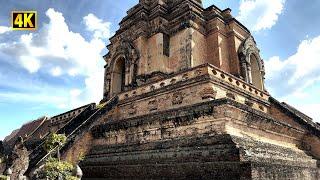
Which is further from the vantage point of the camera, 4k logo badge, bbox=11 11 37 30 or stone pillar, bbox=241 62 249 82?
stone pillar, bbox=241 62 249 82

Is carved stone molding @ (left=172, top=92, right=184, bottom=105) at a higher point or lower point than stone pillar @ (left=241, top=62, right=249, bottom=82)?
lower

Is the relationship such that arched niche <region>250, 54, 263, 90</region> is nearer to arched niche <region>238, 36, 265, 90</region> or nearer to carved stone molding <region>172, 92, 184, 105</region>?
arched niche <region>238, 36, 265, 90</region>

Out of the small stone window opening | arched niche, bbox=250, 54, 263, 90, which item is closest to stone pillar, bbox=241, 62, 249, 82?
arched niche, bbox=250, 54, 263, 90

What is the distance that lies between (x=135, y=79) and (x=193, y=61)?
13.2 feet

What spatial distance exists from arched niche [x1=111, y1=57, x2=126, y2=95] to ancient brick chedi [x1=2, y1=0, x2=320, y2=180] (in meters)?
0.08

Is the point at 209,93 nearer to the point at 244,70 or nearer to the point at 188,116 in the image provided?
the point at 188,116

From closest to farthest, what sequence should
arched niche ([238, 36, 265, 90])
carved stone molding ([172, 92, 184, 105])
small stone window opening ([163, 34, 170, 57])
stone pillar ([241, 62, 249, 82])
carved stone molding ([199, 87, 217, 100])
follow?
carved stone molding ([199, 87, 217, 100])
carved stone molding ([172, 92, 184, 105])
small stone window opening ([163, 34, 170, 57])
stone pillar ([241, 62, 249, 82])
arched niche ([238, 36, 265, 90])

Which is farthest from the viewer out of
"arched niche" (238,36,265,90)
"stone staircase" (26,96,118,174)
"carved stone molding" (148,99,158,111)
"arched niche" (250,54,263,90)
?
"arched niche" (250,54,263,90)

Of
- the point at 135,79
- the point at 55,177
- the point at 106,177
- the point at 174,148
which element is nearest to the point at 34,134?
the point at 135,79

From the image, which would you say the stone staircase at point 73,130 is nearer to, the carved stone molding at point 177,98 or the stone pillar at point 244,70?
the carved stone molding at point 177,98

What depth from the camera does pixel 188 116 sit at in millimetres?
9094

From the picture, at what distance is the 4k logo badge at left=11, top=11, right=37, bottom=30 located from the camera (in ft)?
37.8

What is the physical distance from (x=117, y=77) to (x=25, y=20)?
9.55 meters

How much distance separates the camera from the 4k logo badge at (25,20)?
11.5m
